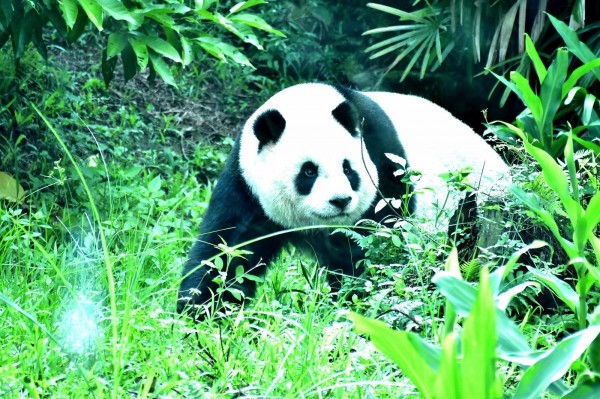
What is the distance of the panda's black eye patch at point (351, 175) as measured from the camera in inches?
157

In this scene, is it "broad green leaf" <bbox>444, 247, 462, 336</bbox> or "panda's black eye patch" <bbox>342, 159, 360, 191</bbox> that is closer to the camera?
"broad green leaf" <bbox>444, 247, 462, 336</bbox>

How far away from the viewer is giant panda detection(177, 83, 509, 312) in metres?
3.90

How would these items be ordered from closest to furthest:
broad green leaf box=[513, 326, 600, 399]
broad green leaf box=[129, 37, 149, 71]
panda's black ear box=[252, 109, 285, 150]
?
1. broad green leaf box=[513, 326, 600, 399]
2. broad green leaf box=[129, 37, 149, 71]
3. panda's black ear box=[252, 109, 285, 150]

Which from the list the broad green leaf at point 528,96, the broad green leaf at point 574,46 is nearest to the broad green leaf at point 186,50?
the broad green leaf at point 528,96

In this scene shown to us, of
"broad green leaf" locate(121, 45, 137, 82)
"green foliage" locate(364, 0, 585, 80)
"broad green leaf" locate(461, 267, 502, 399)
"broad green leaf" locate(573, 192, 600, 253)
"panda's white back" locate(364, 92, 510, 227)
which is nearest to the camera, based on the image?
"broad green leaf" locate(461, 267, 502, 399)

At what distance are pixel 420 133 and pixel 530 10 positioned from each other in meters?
2.42

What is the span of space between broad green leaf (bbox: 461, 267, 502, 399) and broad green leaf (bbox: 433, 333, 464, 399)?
0.02m

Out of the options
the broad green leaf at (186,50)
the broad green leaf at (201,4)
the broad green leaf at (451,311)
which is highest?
the broad green leaf at (201,4)

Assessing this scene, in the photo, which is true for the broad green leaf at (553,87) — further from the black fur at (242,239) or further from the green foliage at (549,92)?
the black fur at (242,239)

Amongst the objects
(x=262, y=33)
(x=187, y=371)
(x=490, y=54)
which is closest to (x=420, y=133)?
(x=490, y=54)

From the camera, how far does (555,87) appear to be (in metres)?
3.70

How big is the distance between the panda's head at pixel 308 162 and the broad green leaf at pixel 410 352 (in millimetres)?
1977

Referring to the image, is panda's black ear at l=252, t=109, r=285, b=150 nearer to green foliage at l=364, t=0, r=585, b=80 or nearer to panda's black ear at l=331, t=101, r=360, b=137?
panda's black ear at l=331, t=101, r=360, b=137

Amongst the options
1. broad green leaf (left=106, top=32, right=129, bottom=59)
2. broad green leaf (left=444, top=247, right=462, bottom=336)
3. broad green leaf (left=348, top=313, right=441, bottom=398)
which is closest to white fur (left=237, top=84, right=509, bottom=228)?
broad green leaf (left=106, top=32, right=129, bottom=59)
